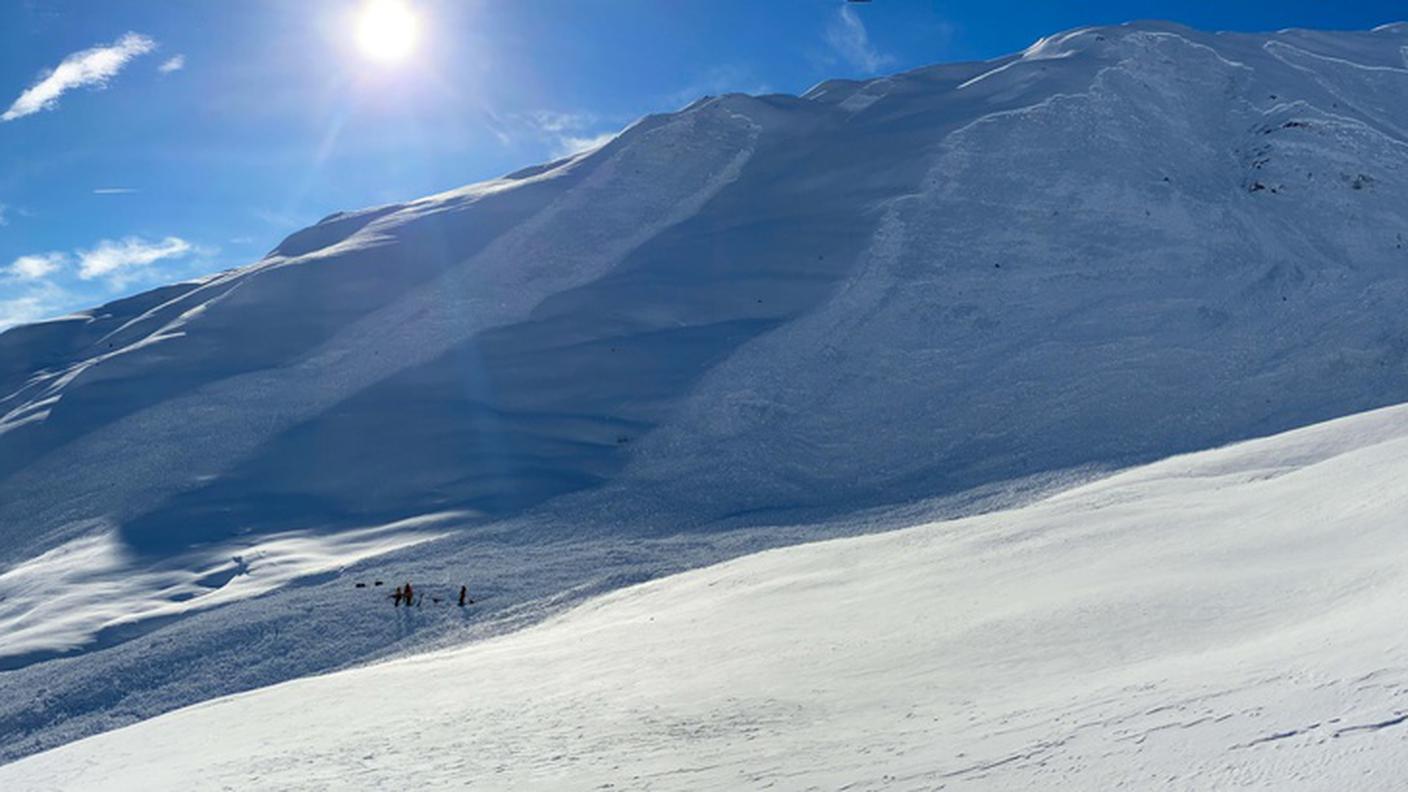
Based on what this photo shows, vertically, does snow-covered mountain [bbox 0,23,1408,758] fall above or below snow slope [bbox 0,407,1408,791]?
above

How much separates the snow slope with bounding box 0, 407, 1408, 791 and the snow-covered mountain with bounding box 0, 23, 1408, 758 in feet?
12.5

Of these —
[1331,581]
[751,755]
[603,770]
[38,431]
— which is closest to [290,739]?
[603,770]

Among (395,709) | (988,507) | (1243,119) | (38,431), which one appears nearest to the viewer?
(395,709)

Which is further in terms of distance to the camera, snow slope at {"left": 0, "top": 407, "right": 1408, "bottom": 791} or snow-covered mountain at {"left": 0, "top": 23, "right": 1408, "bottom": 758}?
snow-covered mountain at {"left": 0, "top": 23, "right": 1408, "bottom": 758}

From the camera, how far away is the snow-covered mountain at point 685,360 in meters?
22.1

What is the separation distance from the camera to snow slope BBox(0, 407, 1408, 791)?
7.50 metres

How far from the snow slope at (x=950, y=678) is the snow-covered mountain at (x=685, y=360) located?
3806 mm

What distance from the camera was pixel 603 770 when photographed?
9.78 metres

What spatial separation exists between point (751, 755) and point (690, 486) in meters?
16.5

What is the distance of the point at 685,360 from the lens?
33.5 meters

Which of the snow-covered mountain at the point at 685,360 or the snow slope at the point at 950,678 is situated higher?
the snow-covered mountain at the point at 685,360

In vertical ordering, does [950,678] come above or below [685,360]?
below

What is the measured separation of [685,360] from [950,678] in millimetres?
23433

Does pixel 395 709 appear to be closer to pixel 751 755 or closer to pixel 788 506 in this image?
pixel 751 755
